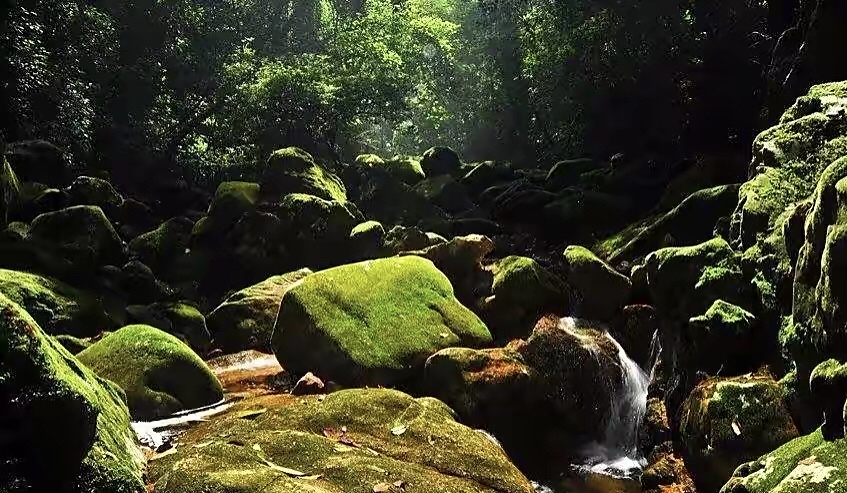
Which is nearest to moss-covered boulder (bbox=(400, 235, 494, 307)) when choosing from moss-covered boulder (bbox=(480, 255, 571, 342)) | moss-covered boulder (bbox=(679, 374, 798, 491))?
moss-covered boulder (bbox=(480, 255, 571, 342))

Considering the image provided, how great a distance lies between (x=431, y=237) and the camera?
66.3 feet

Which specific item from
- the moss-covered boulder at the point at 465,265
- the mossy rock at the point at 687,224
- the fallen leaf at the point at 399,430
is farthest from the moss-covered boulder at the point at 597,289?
the fallen leaf at the point at 399,430

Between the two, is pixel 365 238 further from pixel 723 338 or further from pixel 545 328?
pixel 723 338

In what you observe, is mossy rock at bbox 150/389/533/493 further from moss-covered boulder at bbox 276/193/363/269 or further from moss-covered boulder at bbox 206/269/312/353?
moss-covered boulder at bbox 276/193/363/269

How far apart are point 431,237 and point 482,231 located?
19.2 ft

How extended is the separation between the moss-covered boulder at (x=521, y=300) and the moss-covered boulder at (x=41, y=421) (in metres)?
10.2

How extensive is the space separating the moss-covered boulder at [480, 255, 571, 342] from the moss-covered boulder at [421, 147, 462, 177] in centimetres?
2149

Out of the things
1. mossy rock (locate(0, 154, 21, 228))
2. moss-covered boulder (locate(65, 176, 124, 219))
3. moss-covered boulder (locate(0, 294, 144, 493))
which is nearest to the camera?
moss-covered boulder (locate(0, 294, 144, 493))

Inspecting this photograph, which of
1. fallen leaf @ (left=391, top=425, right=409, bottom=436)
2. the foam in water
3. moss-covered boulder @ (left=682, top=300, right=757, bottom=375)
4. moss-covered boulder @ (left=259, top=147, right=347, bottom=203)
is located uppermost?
moss-covered boulder @ (left=259, top=147, right=347, bottom=203)

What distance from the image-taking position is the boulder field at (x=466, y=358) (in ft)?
17.0

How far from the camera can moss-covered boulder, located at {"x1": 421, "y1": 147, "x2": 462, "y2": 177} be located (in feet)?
117

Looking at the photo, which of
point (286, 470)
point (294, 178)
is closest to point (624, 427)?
point (286, 470)

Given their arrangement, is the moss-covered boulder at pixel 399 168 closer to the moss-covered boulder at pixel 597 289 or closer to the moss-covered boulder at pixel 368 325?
the moss-covered boulder at pixel 597 289

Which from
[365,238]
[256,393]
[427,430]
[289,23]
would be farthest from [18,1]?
[289,23]
